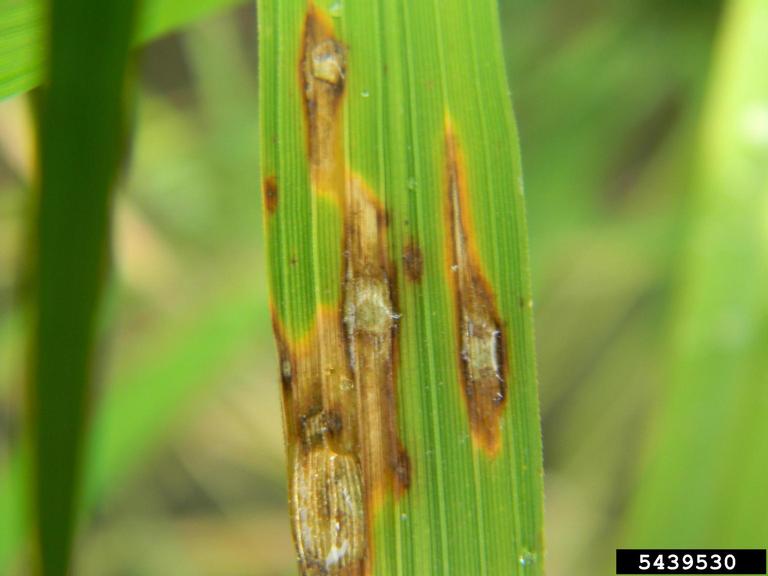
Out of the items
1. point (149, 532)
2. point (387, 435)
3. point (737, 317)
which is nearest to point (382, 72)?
→ point (387, 435)

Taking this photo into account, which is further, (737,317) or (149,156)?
(149,156)

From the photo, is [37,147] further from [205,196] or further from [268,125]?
[205,196]

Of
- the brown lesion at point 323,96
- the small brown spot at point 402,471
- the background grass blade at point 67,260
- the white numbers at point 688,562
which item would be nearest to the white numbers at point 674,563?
the white numbers at point 688,562

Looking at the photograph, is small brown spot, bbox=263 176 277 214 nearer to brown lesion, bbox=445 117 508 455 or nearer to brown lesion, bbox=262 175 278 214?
brown lesion, bbox=262 175 278 214

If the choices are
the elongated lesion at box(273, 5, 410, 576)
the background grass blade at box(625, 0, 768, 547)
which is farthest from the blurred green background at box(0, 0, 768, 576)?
the elongated lesion at box(273, 5, 410, 576)

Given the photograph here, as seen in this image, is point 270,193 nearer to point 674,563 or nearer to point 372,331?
point 372,331

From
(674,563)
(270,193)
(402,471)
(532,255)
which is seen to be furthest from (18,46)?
(532,255)

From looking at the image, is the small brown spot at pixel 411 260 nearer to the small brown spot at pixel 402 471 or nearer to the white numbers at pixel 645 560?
the small brown spot at pixel 402 471
